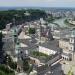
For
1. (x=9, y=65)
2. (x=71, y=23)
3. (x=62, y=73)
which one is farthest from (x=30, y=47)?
(x=71, y=23)

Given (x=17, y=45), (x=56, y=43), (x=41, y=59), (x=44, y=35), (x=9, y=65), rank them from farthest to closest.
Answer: (x=44, y=35) → (x=56, y=43) → (x=41, y=59) → (x=9, y=65) → (x=17, y=45)

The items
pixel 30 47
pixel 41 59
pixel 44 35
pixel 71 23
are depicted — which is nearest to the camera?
pixel 41 59

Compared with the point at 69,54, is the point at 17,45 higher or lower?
higher

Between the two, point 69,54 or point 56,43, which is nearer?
point 69,54

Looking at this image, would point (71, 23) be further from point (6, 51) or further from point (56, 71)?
point (56, 71)

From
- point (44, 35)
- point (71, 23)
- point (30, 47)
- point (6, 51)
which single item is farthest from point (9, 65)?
point (71, 23)

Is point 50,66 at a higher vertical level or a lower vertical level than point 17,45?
lower

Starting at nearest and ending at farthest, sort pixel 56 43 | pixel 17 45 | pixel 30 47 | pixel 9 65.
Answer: pixel 17 45 → pixel 9 65 → pixel 30 47 → pixel 56 43

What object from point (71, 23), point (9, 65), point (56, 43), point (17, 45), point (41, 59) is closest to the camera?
point (17, 45)

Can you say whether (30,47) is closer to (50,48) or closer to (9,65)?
(50,48)
